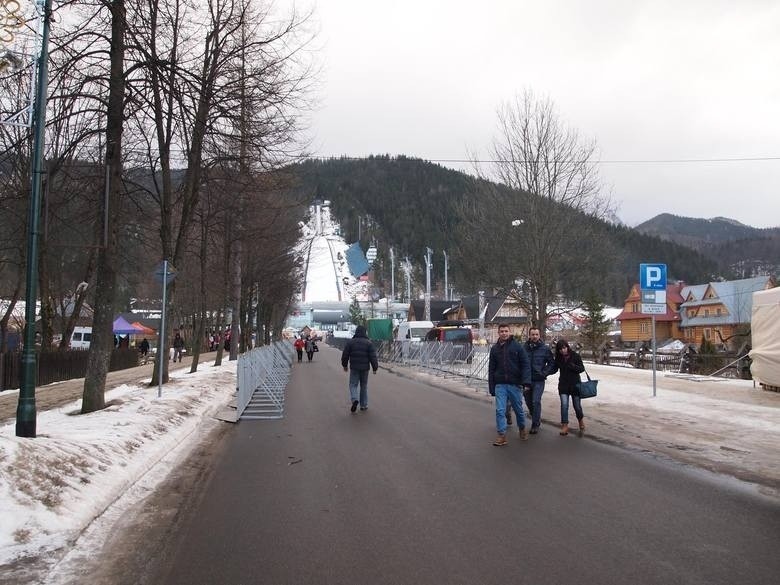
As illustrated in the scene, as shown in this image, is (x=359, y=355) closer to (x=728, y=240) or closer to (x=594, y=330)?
(x=594, y=330)

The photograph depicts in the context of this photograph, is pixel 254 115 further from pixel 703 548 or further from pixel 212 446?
pixel 703 548

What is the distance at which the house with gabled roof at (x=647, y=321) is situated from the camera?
77.9 meters

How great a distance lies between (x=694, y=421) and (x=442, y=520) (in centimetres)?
792

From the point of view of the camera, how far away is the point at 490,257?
71.4 ft

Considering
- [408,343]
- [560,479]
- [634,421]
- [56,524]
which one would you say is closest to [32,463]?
[56,524]

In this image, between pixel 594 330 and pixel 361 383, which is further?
pixel 594 330

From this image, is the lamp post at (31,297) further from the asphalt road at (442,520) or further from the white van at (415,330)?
the white van at (415,330)

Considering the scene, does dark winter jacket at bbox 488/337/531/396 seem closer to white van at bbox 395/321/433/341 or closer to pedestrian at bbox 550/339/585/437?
pedestrian at bbox 550/339/585/437

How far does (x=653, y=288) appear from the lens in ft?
53.1

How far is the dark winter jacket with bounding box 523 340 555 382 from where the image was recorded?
1075 centimetres

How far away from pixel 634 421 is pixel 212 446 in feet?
24.1

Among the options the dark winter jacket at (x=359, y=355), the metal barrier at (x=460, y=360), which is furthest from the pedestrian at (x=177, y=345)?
the dark winter jacket at (x=359, y=355)

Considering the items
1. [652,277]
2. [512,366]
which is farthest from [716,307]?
[512,366]

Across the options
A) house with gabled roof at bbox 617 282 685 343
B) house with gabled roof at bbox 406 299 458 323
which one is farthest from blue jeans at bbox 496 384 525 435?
house with gabled roof at bbox 617 282 685 343
